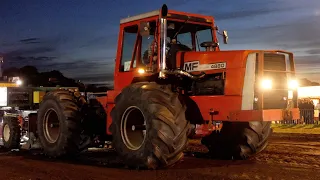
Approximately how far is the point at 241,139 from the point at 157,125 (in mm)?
2610

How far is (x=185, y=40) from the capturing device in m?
11.4

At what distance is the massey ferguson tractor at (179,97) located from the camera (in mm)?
9508

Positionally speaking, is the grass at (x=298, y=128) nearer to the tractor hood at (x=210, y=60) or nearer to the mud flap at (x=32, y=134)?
the mud flap at (x=32, y=134)

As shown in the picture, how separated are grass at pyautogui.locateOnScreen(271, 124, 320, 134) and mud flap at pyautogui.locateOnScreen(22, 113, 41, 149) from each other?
42.8 feet

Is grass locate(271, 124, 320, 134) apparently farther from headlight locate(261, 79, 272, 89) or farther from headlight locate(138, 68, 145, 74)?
headlight locate(138, 68, 145, 74)

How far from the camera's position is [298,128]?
2323 cm

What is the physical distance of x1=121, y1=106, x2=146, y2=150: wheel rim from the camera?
34.0 ft

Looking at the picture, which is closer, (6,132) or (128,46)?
(128,46)

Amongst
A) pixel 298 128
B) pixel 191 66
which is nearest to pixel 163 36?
pixel 191 66

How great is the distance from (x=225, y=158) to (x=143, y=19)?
3767mm

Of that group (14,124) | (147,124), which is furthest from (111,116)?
(14,124)

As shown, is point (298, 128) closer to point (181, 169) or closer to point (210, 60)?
point (210, 60)

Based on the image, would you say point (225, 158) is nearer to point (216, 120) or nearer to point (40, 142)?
point (216, 120)

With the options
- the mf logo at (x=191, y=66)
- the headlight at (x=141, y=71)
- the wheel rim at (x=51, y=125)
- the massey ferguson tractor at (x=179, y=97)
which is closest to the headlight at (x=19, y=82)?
the wheel rim at (x=51, y=125)
